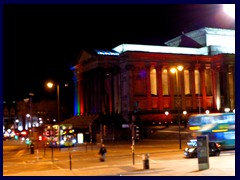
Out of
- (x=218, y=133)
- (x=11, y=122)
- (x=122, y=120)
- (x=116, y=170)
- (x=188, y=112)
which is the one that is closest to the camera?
(x=116, y=170)

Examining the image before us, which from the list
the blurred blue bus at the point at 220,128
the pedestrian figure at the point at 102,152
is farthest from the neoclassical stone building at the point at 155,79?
Result: the pedestrian figure at the point at 102,152

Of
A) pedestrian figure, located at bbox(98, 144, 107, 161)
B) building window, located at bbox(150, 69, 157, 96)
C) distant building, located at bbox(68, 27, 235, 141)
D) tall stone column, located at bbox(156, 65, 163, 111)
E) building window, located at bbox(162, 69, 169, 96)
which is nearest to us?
pedestrian figure, located at bbox(98, 144, 107, 161)

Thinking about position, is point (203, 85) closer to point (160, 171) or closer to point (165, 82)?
point (165, 82)

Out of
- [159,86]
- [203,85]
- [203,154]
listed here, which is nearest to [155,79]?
[159,86]

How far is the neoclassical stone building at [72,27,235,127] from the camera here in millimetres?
83688

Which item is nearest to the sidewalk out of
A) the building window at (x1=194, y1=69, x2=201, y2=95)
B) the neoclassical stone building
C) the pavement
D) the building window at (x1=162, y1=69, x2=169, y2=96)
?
the pavement

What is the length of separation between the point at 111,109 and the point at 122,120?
6378mm

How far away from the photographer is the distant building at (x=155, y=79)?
274ft

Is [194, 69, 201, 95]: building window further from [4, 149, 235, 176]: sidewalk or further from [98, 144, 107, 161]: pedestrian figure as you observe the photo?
[4, 149, 235, 176]: sidewalk

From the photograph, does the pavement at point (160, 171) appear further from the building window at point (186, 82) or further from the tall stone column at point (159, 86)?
the building window at point (186, 82)

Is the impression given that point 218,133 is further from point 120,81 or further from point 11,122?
point 11,122

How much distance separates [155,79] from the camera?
290ft
